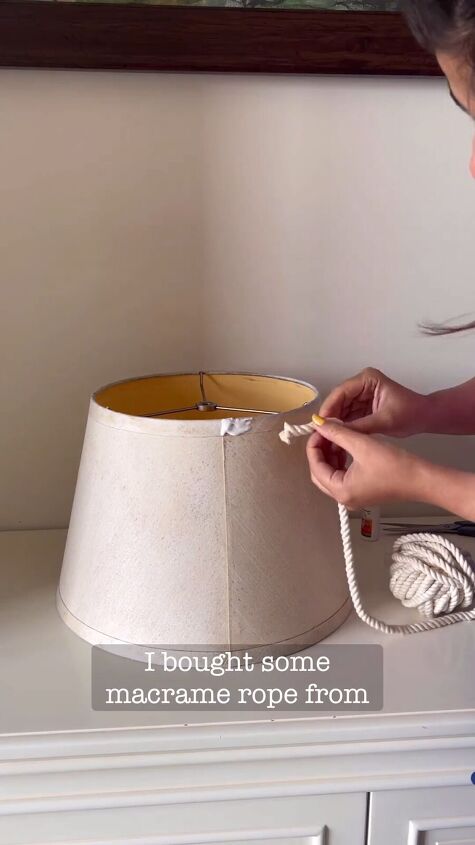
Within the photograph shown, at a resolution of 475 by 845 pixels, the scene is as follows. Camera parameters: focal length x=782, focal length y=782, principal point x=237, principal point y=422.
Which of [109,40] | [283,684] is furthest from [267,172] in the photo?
[283,684]

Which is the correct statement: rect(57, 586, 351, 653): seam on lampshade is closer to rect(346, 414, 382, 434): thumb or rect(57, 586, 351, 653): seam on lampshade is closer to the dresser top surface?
the dresser top surface

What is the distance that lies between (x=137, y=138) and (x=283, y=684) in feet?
1.92

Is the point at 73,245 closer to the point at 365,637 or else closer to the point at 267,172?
the point at 267,172

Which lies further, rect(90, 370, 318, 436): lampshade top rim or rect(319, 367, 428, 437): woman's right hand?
rect(319, 367, 428, 437): woman's right hand

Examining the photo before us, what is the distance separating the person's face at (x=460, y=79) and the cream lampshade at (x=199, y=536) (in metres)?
0.26

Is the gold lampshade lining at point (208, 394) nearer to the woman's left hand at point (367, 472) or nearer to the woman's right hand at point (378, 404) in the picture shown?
the woman's right hand at point (378, 404)

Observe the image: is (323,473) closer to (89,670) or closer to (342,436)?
(342,436)

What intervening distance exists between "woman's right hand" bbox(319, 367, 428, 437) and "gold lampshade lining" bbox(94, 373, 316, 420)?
5cm

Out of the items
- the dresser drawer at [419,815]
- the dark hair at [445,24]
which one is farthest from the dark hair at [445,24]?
the dresser drawer at [419,815]

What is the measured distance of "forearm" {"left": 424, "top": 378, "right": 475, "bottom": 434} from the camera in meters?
0.79

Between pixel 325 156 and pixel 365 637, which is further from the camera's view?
pixel 325 156

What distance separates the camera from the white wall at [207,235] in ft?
2.78

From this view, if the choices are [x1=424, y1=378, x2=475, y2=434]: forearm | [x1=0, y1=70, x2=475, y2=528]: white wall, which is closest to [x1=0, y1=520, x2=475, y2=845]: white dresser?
[x1=424, y1=378, x2=475, y2=434]: forearm

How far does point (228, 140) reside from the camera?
866 millimetres
